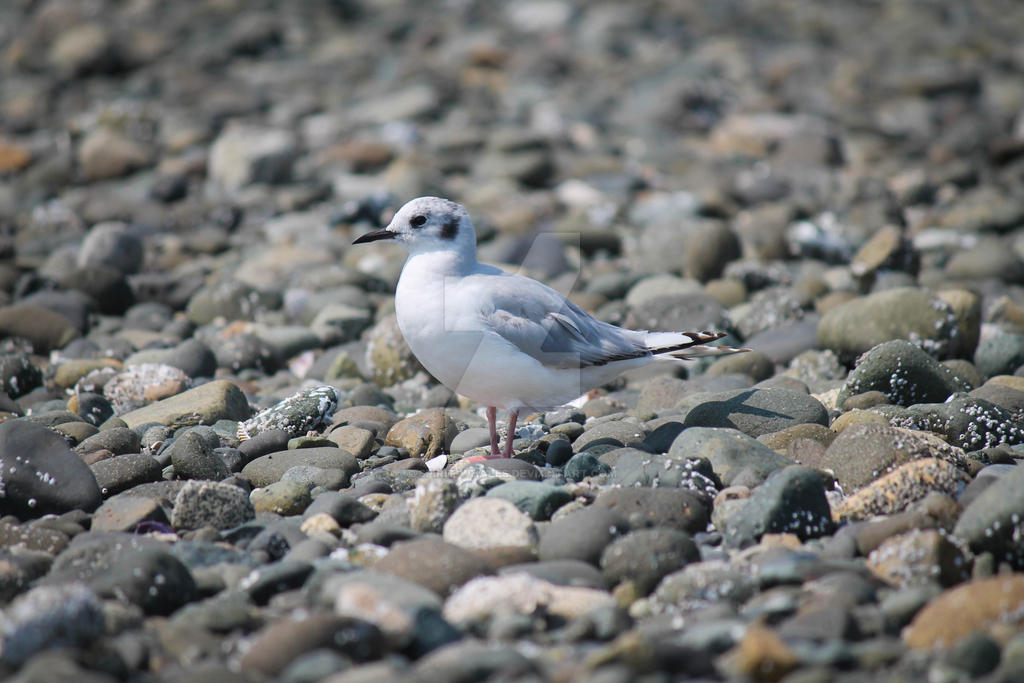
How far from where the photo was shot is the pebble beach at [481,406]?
3494mm

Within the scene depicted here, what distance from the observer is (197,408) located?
6.16 m

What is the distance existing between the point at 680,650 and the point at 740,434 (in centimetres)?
201

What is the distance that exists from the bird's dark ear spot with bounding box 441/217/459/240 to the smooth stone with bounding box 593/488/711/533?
1.90 meters

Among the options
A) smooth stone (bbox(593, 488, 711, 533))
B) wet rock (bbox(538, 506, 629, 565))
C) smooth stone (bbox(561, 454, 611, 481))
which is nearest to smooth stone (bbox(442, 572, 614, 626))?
wet rock (bbox(538, 506, 629, 565))

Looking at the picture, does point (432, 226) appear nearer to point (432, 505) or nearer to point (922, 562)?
point (432, 505)

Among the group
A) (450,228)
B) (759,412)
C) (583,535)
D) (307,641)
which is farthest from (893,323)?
(307,641)

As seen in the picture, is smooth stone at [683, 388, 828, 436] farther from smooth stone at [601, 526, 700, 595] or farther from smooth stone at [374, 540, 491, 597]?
smooth stone at [374, 540, 491, 597]

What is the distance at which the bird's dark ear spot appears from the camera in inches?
221

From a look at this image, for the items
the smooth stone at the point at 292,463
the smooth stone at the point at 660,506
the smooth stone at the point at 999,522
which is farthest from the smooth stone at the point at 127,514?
the smooth stone at the point at 999,522

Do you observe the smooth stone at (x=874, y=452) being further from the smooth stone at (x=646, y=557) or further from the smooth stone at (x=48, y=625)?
the smooth stone at (x=48, y=625)

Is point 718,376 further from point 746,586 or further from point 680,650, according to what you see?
point 680,650

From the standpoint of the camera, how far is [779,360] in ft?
24.0

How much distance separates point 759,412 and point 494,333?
61.6 inches

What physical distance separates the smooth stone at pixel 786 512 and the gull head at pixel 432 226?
89.4 inches
